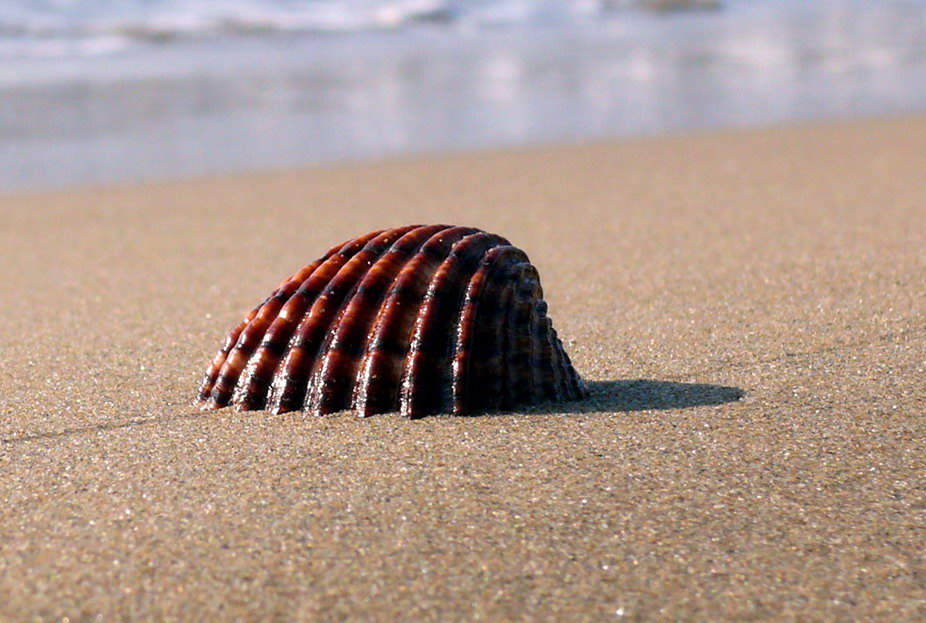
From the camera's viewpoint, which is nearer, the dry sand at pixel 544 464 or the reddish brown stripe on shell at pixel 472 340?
the dry sand at pixel 544 464

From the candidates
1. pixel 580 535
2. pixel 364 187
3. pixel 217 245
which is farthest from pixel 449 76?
pixel 580 535

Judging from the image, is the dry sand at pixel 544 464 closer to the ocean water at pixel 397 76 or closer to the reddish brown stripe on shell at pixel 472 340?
the reddish brown stripe on shell at pixel 472 340

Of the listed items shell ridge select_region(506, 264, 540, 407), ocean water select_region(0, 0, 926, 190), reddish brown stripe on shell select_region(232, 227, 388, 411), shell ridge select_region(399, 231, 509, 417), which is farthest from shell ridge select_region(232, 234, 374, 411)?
ocean water select_region(0, 0, 926, 190)

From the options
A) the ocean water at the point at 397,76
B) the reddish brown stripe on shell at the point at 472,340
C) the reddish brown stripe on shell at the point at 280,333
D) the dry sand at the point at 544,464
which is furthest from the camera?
the ocean water at the point at 397,76

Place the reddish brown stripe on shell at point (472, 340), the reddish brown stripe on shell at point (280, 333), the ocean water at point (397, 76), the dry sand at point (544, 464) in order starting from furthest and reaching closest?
1. the ocean water at point (397, 76)
2. the reddish brown stripe on shell at point (280, 333)
3. the reddish brown stripe on shell at point (472, 340)
4. the dry sand at point (544, 464)

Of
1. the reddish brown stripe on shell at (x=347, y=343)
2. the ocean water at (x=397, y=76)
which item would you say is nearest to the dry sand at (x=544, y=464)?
the reddish brown stripe on shell at (x=347, y=343)

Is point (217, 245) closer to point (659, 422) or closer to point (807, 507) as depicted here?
point (659, 422)

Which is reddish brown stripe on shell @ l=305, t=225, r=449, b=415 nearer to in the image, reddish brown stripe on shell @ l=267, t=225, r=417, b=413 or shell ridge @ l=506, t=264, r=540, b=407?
reddish brown stripe on shell @ l=267, t=225, r=417, b=413

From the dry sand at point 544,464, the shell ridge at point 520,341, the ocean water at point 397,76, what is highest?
the ocean water at point 397,76
